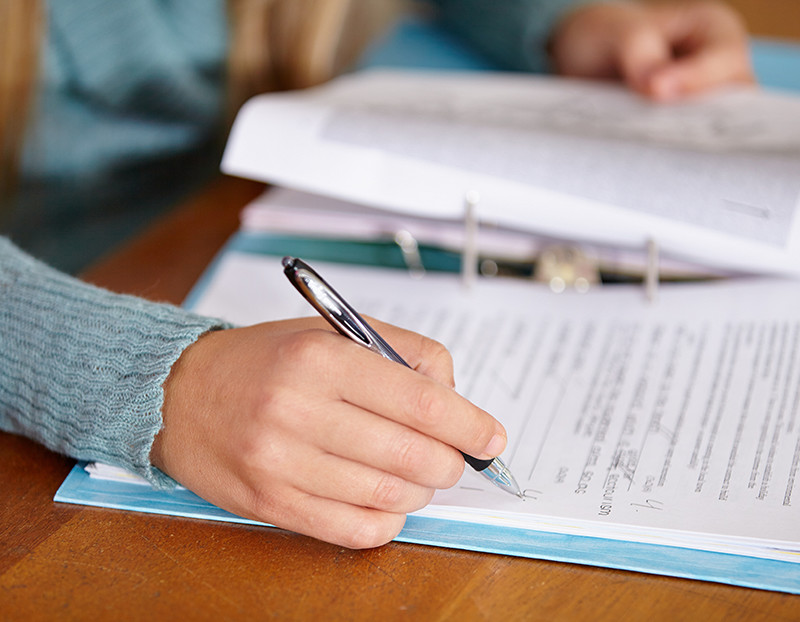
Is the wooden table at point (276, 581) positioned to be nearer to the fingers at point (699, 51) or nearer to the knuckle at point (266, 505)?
the knuckle at point (266, 505)

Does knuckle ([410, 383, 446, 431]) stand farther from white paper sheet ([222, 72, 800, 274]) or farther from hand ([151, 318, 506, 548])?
white paper sheet ([222, 72, 800, 274])

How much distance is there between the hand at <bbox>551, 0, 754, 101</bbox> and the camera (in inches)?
31.5

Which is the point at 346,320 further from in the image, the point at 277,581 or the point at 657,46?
the point at 657,46

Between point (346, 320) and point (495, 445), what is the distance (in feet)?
0.29

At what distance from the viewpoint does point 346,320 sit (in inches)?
13.9

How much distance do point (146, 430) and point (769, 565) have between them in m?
0.29

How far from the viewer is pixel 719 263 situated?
0.58 meters

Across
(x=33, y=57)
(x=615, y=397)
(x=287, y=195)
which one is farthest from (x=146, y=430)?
(x=33, y=57)

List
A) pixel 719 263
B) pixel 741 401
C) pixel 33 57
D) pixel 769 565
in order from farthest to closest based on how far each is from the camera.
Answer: pixel 33 57, pixel 719 263, pixel 741 401, pixel 769 565

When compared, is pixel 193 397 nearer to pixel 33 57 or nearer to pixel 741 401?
pixel 741 401

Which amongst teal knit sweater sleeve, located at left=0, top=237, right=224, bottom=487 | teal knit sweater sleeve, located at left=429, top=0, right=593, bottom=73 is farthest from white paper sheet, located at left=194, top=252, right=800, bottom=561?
teal knit sweater sleeve, located at left=429, top=0, right=593, bottom=73

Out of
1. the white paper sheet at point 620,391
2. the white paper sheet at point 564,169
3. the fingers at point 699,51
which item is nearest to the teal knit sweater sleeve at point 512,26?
the fingers at point 699,51

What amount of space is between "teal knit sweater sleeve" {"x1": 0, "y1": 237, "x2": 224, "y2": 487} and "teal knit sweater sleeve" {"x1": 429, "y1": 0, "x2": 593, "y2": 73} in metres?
0.79

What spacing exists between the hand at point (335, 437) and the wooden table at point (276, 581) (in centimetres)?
2
